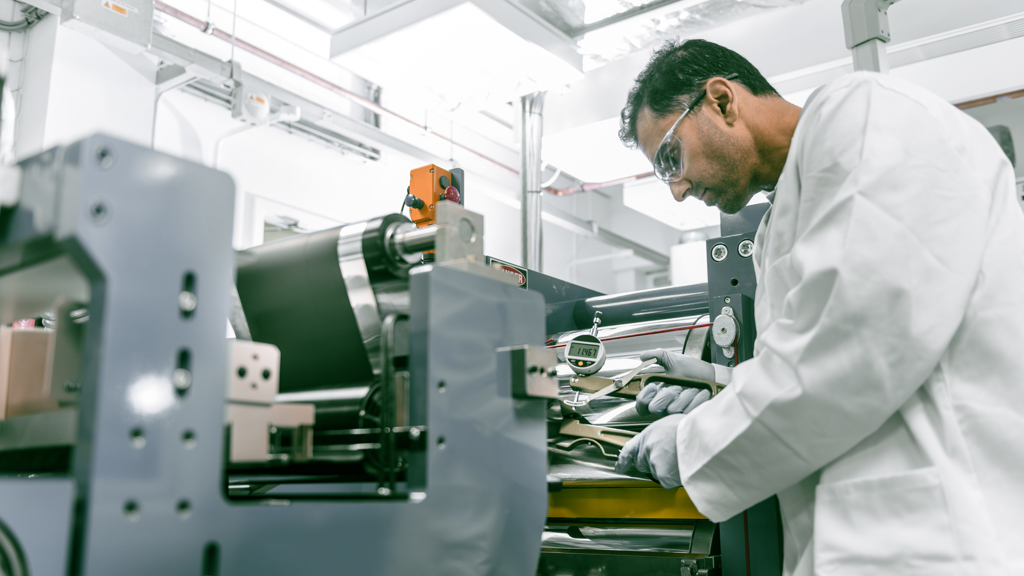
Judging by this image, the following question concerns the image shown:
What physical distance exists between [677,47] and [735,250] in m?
0.42

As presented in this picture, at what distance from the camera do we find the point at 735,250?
1542mm

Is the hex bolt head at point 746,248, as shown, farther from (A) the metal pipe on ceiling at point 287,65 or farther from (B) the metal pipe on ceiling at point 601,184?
(A) the metal pipe on ceiling at point 287,65

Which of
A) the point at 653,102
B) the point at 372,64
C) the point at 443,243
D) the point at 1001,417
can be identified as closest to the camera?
the point at 443,243

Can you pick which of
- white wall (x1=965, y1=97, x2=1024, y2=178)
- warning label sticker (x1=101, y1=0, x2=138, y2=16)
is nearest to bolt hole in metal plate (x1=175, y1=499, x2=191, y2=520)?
warning label sticker (x1=101, y1=0, x2=138, y2=16)

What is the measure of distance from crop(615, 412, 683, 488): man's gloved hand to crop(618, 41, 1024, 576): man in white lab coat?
7cm

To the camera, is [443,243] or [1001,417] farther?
[1001,417]

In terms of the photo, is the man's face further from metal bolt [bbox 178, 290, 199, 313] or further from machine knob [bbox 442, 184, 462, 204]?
metal bolt [bbox 178, 290, 199, 313]

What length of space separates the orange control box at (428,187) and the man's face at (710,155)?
0.80m

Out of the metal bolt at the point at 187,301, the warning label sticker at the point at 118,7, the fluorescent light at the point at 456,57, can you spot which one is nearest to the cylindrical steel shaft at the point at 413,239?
the metal bolt at the point at 187,301

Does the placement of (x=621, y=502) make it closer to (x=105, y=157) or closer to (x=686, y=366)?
(x=686, y=366)

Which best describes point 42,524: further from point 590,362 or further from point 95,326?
point 590,362

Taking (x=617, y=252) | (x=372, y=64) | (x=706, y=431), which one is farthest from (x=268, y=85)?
(x=617, y=252)

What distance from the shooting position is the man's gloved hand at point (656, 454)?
113cm

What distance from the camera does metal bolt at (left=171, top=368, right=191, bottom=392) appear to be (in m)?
0.56
